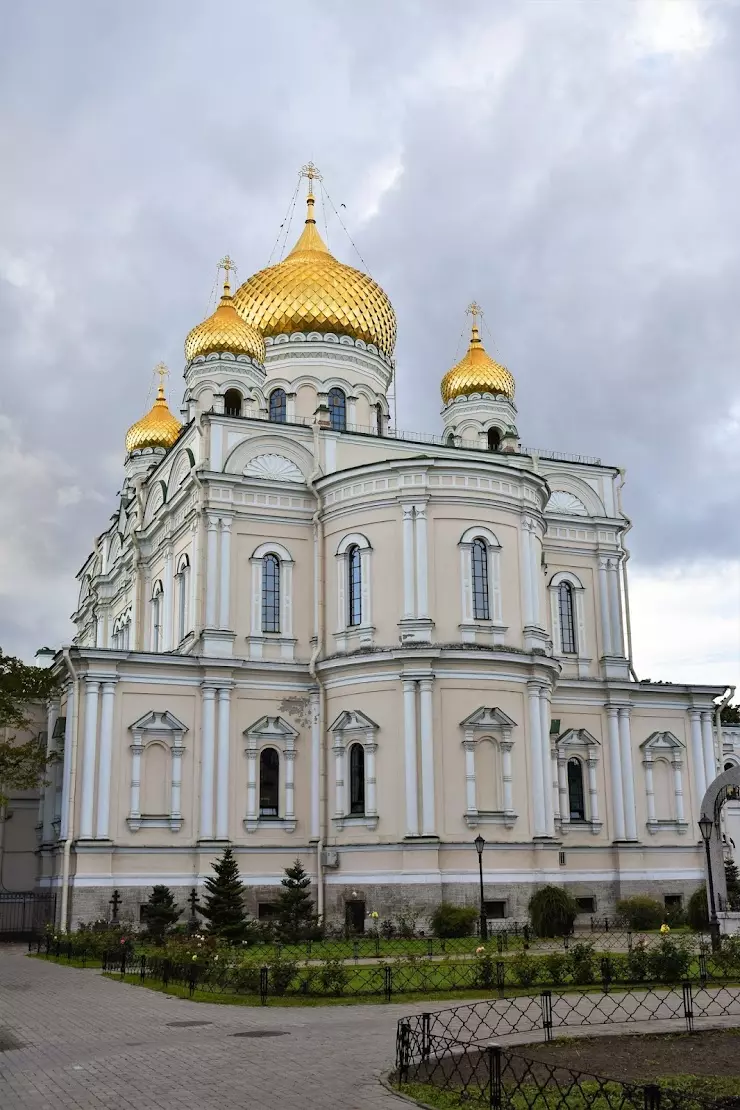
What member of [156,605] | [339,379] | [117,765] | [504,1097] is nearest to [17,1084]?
[504,1097]

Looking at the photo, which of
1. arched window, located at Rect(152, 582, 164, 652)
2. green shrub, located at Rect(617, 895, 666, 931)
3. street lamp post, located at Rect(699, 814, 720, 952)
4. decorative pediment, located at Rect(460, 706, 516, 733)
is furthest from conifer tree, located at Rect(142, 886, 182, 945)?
green shrub, located at Rect(617, 895, 666, 931)

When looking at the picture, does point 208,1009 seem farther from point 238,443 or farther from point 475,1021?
point 238,443

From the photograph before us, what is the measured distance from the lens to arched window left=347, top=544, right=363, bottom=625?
30.5 m

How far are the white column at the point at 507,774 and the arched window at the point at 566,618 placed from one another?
6.44 meters

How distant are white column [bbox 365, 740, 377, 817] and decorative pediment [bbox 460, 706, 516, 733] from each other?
92.9 inches

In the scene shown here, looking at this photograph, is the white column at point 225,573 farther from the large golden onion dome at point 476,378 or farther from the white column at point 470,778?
the large golden onion dome at point 476,378

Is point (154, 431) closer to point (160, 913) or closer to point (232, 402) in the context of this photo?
point (232, 402)

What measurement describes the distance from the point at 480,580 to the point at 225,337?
11.2 meters

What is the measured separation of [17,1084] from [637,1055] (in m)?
6.08

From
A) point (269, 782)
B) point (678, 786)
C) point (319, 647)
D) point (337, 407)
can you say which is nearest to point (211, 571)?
point (319, 647)

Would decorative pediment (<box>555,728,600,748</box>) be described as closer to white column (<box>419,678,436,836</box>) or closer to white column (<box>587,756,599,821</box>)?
white column (<box>587,756,599,821</box>)

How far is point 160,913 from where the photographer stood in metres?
26.2

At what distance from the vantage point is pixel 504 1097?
9.63 meters

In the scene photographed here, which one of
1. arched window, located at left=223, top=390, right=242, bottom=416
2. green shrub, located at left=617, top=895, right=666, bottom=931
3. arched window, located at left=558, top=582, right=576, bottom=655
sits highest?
arched window, located at left=223, top=390, right=242, bottom=416
